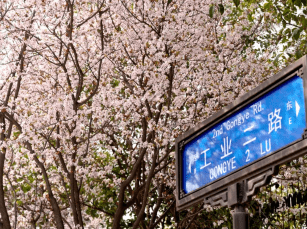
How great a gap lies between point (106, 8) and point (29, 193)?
18.7ft

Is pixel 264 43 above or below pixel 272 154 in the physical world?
above

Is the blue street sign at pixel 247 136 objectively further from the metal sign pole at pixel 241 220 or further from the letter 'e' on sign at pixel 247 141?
the metal sign pole at pixel 241 220

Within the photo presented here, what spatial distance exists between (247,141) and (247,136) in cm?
3

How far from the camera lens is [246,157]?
7.97 ft

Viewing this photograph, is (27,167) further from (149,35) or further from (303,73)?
(303,73)

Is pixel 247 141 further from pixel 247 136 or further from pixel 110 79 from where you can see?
pixel 110 79

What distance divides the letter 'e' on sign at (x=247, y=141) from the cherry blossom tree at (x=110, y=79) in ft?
21.6

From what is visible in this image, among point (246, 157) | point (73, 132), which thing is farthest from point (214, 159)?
point (73, 132)

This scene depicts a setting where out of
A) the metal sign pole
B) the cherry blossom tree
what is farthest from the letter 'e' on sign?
the cherry blossom tree

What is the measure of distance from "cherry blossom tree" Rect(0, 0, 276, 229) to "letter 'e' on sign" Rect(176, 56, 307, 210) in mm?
6574

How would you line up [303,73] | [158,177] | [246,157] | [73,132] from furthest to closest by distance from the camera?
[158,177] → [73,132] → [246,157] → [303,73]

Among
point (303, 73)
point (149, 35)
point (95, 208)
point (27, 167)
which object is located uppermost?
point (149, 35)

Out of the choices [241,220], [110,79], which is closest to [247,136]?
[241,220]

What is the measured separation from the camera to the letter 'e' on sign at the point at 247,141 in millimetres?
2125
